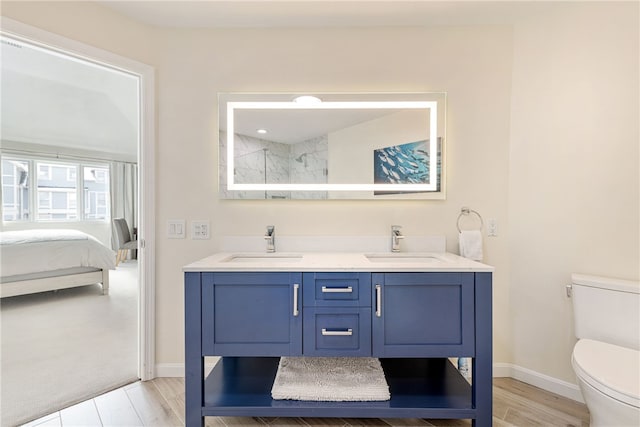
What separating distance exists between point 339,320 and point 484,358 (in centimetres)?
74

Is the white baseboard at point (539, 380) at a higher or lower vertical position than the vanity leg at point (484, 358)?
lower

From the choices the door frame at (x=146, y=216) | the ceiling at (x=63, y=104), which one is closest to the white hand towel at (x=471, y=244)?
the door frame at (x=146, y=216)

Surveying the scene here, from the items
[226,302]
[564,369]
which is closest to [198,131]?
[226,302]

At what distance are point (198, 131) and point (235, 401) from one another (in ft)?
5.45

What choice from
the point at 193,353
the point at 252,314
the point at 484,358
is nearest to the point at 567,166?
the point at 484,358

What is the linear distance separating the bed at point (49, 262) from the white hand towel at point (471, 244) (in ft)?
13.5

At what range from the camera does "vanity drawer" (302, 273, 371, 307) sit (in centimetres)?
142

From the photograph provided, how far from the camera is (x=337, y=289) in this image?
1.42 meters

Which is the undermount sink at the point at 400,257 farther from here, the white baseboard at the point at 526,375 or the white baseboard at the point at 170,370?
the white baseboard at the point at 170,370

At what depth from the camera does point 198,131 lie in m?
1.95

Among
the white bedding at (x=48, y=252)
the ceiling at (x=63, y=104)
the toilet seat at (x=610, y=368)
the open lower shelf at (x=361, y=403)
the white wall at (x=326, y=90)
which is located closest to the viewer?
the toilet seat at (x=610, y=368)

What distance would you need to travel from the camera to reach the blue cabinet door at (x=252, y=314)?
55.6 inches

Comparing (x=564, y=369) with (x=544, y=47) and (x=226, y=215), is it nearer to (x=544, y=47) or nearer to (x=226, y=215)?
(x=544, y=47)

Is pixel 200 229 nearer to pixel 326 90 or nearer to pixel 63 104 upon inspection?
pixel 326 90
